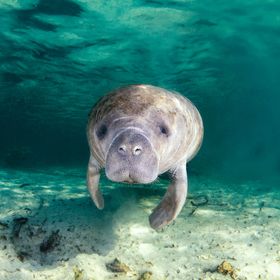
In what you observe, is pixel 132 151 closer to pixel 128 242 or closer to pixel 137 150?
pixel 137 150

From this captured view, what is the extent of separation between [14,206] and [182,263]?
3.05 m

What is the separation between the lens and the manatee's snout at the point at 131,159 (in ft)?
10.4

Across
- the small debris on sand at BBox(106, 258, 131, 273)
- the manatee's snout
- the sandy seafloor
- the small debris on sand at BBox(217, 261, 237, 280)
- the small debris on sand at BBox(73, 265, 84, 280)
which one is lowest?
the sandy seafloor

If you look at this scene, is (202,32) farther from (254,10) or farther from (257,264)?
(257,264)

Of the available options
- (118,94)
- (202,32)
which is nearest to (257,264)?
(118,94)

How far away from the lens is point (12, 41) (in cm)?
1638

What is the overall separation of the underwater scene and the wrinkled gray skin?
18 millimetres

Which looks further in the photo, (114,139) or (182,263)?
(182,263)

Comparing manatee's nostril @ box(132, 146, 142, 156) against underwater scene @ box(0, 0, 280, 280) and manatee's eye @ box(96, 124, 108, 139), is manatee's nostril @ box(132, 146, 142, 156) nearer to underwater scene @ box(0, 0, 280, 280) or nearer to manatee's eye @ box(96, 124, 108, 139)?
underwater scene @ box(0, 0, 280, 280)

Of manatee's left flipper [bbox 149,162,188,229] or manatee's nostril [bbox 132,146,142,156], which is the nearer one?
manatee's nostril [bbox 132,146,142,156]

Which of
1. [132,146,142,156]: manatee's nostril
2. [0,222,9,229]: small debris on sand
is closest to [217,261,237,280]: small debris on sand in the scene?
[132,146,142,156]: manatee's nostril

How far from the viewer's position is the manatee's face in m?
3.17

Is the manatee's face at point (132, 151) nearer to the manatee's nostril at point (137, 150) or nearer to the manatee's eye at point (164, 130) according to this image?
the manatee's nostril at point (137, 150)

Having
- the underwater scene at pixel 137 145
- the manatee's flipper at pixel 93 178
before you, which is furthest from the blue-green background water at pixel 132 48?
the manatee's flipper at pixel 93 178
